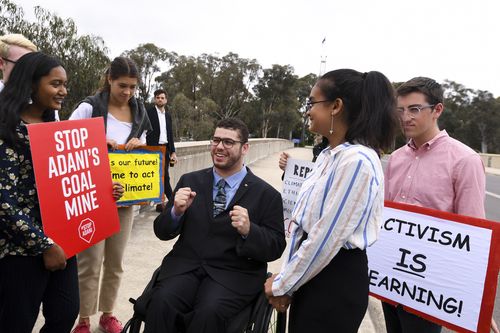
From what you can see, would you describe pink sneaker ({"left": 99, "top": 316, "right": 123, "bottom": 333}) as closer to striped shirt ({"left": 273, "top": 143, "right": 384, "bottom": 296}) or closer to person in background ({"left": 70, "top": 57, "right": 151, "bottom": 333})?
person in background ({"left": 70, "top": 57, "right": 151, "bottom": 333})

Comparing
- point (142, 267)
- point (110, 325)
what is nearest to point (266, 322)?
point (110, 325)

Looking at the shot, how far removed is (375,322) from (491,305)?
1.64 metres

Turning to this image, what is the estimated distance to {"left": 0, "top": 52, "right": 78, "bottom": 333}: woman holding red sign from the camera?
5.61ft

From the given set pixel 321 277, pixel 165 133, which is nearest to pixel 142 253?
pixel 165 133

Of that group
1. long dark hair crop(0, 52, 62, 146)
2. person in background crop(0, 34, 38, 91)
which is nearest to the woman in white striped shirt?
long dark hair crop(0, 52, 62, 146)

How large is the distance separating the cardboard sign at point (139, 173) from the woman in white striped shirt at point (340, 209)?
5.27 ft

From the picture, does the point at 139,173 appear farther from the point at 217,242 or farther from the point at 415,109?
the point at 415,109

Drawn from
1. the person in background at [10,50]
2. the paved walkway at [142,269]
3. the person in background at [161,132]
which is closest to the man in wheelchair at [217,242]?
the paved walkway at [142,269]

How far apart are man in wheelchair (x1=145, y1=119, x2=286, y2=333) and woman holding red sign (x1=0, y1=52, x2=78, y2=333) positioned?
59cm

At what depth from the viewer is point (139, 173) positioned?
115 inches

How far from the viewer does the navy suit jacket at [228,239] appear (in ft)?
7.66

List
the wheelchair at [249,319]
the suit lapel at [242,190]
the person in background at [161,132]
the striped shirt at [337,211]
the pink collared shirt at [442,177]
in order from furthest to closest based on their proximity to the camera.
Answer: the person in background at [161,132] → the suit lapel at [242,190] → the wheelchair at [249,319] → the pink collared shirt at [442,177] → the striped shirt at [337,211]

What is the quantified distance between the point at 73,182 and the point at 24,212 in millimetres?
316

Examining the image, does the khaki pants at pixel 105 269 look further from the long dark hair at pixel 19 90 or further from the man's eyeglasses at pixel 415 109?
the man's eyeglasses at pixel 415 109
